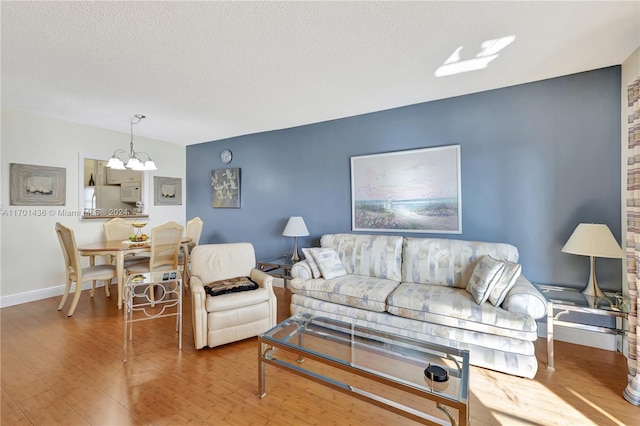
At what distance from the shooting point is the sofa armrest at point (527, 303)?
6.55 ft

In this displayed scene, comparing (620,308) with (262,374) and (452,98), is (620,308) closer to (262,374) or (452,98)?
(452,98)

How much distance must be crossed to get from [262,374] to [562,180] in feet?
10.1

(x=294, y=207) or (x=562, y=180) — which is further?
(x=294, y=207)

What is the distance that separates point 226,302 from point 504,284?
2.30m

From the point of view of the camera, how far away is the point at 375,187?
11.2ft

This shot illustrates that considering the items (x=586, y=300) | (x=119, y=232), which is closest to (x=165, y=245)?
(x=119, y=232)

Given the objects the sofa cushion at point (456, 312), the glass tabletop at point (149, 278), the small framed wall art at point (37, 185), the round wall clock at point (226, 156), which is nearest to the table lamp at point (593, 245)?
the sofa cushion at point (456, 312)

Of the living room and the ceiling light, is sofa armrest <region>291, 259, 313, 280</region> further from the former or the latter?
the ceiling light

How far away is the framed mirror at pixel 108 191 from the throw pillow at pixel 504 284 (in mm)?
5123

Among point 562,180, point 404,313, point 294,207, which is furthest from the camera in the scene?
point 294,207

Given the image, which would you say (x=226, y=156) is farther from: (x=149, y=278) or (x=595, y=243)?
(x=595, y=243)

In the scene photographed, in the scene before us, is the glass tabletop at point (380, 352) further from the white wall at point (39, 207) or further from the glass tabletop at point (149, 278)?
the white wall at point (39, 207)

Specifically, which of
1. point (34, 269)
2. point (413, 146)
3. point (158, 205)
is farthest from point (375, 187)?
point (34, 269)

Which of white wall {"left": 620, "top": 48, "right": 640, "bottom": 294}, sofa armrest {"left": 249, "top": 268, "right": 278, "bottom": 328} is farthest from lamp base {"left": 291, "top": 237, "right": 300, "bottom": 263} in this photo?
white wall {"left": 620, "top": 48, "right": 640, "bottom": 294}
